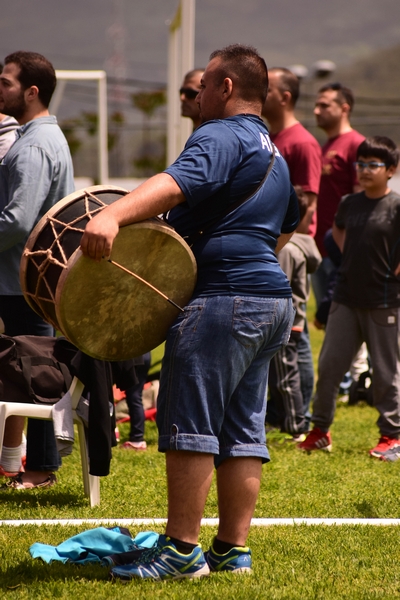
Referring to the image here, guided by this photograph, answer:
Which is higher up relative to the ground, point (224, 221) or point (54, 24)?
point (54, 24)

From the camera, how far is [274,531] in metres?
4.08

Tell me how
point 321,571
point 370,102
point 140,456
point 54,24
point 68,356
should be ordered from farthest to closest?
point 54,24 < point 370,102 < point 140,456 < point 68,356 < point 321,571

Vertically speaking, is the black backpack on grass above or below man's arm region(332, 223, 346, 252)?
below

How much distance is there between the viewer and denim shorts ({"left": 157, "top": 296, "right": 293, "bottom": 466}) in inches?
128

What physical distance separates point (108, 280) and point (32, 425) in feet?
6.15

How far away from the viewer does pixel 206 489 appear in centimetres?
326

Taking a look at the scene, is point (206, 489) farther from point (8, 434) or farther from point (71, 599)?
point (8, 434)

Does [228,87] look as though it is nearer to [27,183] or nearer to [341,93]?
[27,183]

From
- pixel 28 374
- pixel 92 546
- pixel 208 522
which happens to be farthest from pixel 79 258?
pixel 208 522

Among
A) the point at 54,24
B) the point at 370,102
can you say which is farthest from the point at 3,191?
the point at 54,24

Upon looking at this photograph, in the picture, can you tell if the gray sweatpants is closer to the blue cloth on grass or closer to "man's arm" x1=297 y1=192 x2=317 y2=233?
"man's arm" x1=297 y1=192 x2=317 y2=233

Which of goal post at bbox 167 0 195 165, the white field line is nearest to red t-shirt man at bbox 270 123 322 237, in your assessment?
goal post at bbox 167 0 195 165

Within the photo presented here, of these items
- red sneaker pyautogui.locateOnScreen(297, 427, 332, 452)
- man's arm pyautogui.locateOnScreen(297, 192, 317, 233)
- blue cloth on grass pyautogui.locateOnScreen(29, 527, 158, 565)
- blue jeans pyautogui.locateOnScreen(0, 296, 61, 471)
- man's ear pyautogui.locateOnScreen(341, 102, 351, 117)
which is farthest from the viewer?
man's ear pyautogui.locateOnScreen(341, 102, 351, 117)

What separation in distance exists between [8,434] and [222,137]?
2.54 metres
